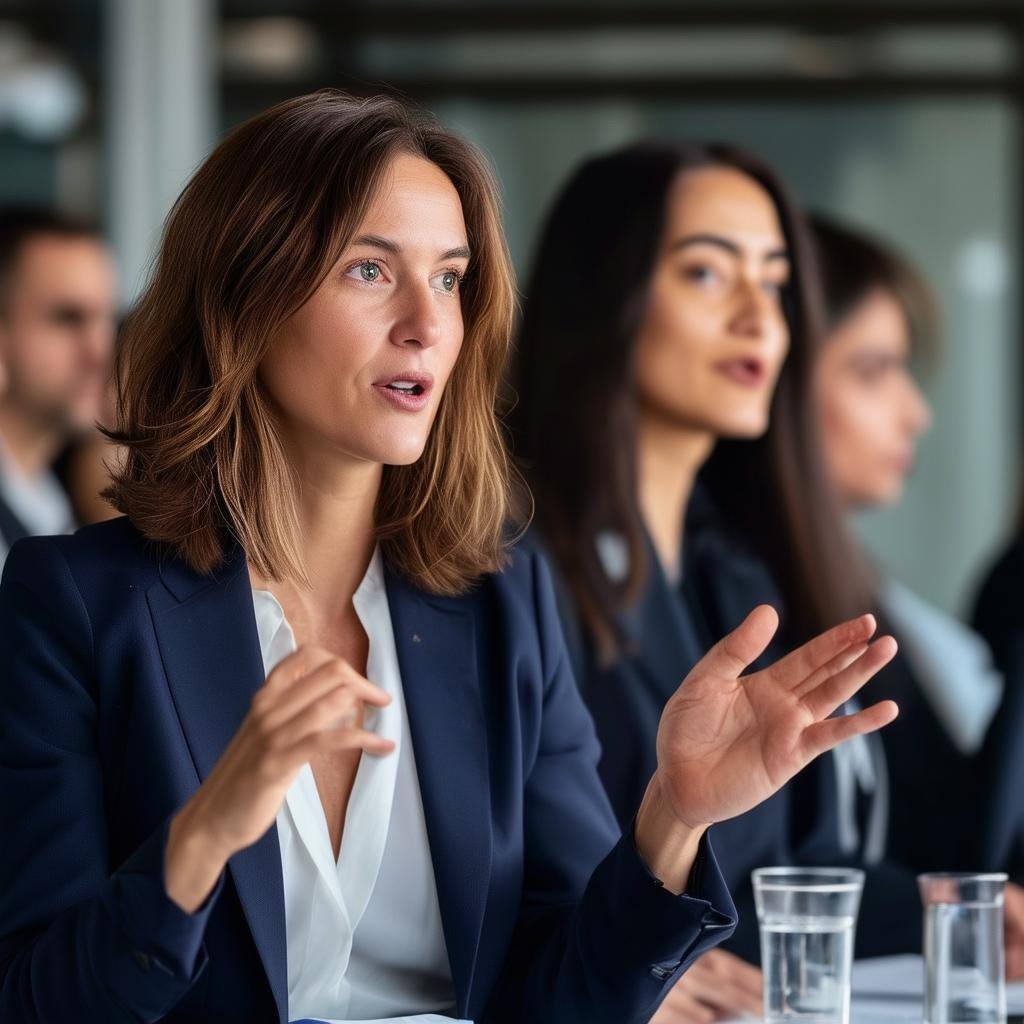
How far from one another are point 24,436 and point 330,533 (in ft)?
9.75

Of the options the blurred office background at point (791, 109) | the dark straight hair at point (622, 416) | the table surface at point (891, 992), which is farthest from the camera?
the blurred office background at point (791, 109)

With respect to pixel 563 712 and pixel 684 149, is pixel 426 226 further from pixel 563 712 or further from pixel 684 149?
pixel 684 149

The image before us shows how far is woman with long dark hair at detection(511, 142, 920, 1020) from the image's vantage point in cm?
289

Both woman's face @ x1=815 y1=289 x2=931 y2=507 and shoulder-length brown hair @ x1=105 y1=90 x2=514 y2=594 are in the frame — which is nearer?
shoulder-length brown hair @ x1=105 y1=90 x2=514 y2=594

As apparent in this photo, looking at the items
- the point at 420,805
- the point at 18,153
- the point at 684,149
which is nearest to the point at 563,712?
the point at 420,805

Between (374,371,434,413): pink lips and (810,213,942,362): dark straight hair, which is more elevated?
(810,213,942,362): dark straight hair

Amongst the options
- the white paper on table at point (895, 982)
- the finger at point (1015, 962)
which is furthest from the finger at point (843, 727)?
the finger at point (1015, 962)

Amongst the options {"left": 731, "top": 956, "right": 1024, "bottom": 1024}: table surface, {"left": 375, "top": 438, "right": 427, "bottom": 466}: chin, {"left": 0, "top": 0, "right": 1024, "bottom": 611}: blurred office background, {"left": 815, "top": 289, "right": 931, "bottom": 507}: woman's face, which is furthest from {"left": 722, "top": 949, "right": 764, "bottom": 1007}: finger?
{"left": 0, "top": 0, "right": 1024, "bottom": 611}: blurred office background

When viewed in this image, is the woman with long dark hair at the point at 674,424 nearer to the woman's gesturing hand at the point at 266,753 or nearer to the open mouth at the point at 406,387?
the open mouth at the point at 406,387

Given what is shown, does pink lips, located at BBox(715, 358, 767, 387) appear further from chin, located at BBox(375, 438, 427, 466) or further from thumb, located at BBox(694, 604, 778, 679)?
thumb, located at BBox(694, 604, 778, 679)

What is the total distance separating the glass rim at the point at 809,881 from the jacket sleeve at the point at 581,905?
0.10 m

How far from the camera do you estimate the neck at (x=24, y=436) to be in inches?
185

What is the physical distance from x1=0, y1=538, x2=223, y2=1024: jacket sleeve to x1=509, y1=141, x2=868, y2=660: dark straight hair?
3.98 feet

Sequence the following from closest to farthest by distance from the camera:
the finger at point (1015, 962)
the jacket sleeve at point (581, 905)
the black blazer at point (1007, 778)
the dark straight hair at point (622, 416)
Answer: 1. the jacket sleeve at point (581, 905)
2. the finger at point (1015, 962)
3. the black blazer at point (1007, 778)
4. the dark straight hair at point (622, 416)
